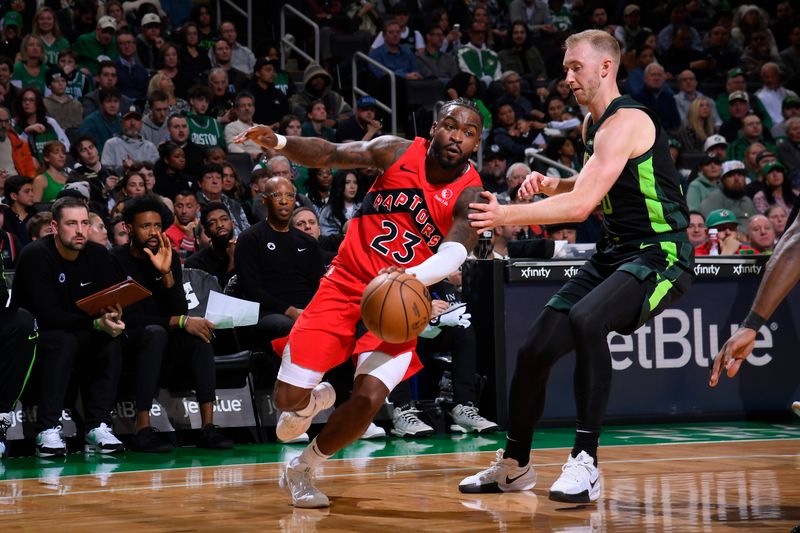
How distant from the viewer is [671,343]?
9.27 metres

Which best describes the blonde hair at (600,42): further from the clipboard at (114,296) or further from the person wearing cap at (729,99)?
the person wearing cap at (729,99)

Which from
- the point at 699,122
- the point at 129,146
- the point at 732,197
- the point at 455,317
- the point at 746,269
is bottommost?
the point at 455,317

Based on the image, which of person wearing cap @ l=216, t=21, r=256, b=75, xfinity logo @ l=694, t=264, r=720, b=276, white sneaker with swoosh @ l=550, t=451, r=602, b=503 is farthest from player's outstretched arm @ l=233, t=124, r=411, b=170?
person wearing cap @ l=216, t=21, r=256, b=75

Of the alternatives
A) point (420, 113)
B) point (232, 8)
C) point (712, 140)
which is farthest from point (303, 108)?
point (712, 140)

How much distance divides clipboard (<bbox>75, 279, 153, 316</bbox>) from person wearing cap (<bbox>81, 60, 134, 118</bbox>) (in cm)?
515

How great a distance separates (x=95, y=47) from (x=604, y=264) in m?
9.50

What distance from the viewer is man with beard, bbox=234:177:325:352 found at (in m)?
8.64

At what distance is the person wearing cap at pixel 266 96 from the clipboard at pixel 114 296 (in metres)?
6.04

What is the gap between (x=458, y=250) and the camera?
5.22 m

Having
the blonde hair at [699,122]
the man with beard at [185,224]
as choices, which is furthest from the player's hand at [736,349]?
the blonde hair at [699,122]

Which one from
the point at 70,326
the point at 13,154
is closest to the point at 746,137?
the point at 13,154

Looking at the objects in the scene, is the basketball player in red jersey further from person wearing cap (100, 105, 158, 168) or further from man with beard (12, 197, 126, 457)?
person wearing cap (100, 105, 158, 168)

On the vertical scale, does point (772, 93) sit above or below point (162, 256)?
above

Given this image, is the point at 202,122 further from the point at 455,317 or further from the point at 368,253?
the point at 368,253
